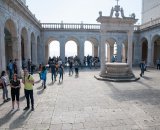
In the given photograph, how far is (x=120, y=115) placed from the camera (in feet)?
22.1

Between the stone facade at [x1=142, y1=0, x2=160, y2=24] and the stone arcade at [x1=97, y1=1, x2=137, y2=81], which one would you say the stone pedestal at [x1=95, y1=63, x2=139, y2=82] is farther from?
the stone facade at [x1=142, y1=0, x2=160, y2=24]

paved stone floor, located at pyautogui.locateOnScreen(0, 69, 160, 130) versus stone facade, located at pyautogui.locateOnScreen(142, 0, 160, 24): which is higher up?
stone facade, located at pyautogui.locateOnScreen(142, 0, 160, 24)

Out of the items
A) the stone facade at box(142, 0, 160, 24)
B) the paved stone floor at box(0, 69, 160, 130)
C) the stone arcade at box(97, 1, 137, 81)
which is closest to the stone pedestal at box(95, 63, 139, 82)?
the stone arcade at box(97, 1, 137, 81)

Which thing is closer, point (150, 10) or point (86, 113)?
point (86, 113)

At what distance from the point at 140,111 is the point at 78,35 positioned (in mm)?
21523

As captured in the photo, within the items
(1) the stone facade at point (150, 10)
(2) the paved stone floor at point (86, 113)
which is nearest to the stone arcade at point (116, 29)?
(2) the paved stone floor at point (86, 113)

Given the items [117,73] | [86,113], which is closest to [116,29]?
[117,73]

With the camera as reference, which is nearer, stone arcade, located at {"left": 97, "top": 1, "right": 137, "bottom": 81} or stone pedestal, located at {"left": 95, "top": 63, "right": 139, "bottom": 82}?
stone pedestal, located at {"left": 95, "top": 63, "right": 139, "bottom": 82}

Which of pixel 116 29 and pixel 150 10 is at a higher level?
pixel 150 10

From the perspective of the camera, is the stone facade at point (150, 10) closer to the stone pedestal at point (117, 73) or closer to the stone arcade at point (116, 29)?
the stone arcade at point (116, 29)

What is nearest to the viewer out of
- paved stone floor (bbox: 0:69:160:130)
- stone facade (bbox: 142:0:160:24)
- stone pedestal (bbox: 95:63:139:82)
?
paved stone floor (bbox: 0:69:160:130)

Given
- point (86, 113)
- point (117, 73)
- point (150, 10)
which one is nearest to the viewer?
point (86, 113)

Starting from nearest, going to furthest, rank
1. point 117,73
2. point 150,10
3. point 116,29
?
1. point 117,73
2. point 116,29
3. point 150,10

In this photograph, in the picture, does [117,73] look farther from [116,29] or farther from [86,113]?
[86,113]
